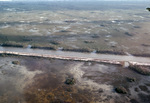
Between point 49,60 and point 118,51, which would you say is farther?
point 118,51

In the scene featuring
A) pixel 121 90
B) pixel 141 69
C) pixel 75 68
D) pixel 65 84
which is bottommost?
pixel 65 84

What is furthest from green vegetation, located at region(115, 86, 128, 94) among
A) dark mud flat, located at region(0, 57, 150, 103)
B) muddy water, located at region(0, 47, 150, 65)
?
muddy water, located at region(0, 47, 150, 65)

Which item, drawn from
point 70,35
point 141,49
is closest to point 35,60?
point 70,35

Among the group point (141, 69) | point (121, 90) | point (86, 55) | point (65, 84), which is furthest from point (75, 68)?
point (141, 69)

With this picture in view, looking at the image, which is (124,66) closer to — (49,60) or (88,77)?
(88,77)

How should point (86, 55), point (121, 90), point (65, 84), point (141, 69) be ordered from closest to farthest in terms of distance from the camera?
1. point (121, 90)
2. point (65, 84)
3. point (141, 69)
4. point (86, 55)

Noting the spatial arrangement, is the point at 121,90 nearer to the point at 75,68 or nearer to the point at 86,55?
the point at 75,68

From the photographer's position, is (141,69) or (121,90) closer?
(121,90)

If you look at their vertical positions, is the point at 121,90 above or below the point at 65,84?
above
